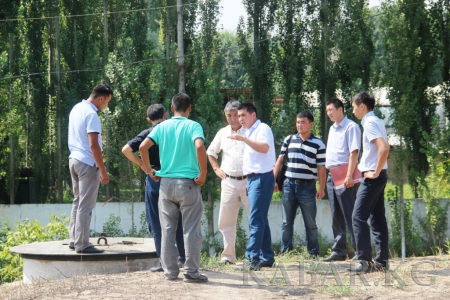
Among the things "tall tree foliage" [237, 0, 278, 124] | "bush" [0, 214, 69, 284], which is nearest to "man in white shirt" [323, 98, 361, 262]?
"bush" [0, 214, 69, 284]

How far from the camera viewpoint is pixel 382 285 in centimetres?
570

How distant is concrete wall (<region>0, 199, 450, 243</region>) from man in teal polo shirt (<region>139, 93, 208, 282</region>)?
12.5 meters

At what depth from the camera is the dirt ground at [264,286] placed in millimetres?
5207

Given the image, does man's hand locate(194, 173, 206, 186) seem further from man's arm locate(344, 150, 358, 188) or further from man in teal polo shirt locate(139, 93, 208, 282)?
man's arm locate(344, 150, 358, 188)

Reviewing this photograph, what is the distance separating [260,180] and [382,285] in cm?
179

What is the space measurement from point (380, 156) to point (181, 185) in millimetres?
2198

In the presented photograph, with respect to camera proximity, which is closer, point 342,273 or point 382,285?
point 382,285

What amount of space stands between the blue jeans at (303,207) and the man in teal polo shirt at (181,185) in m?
2.36

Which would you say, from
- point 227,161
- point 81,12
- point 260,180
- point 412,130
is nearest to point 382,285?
point 260,180

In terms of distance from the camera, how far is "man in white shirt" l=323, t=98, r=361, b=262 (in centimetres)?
714

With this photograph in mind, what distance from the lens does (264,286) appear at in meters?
5.59

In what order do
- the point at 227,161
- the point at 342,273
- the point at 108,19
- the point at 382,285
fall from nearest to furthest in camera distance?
1. the point at 382,285
2. the point at 342,273
3. the point at 227,161
4. the point at 108,19

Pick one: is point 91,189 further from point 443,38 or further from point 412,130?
point 443,38

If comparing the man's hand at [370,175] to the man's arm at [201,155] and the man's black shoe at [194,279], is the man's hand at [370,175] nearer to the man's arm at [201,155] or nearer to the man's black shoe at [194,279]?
the man's arm at [201,155]
